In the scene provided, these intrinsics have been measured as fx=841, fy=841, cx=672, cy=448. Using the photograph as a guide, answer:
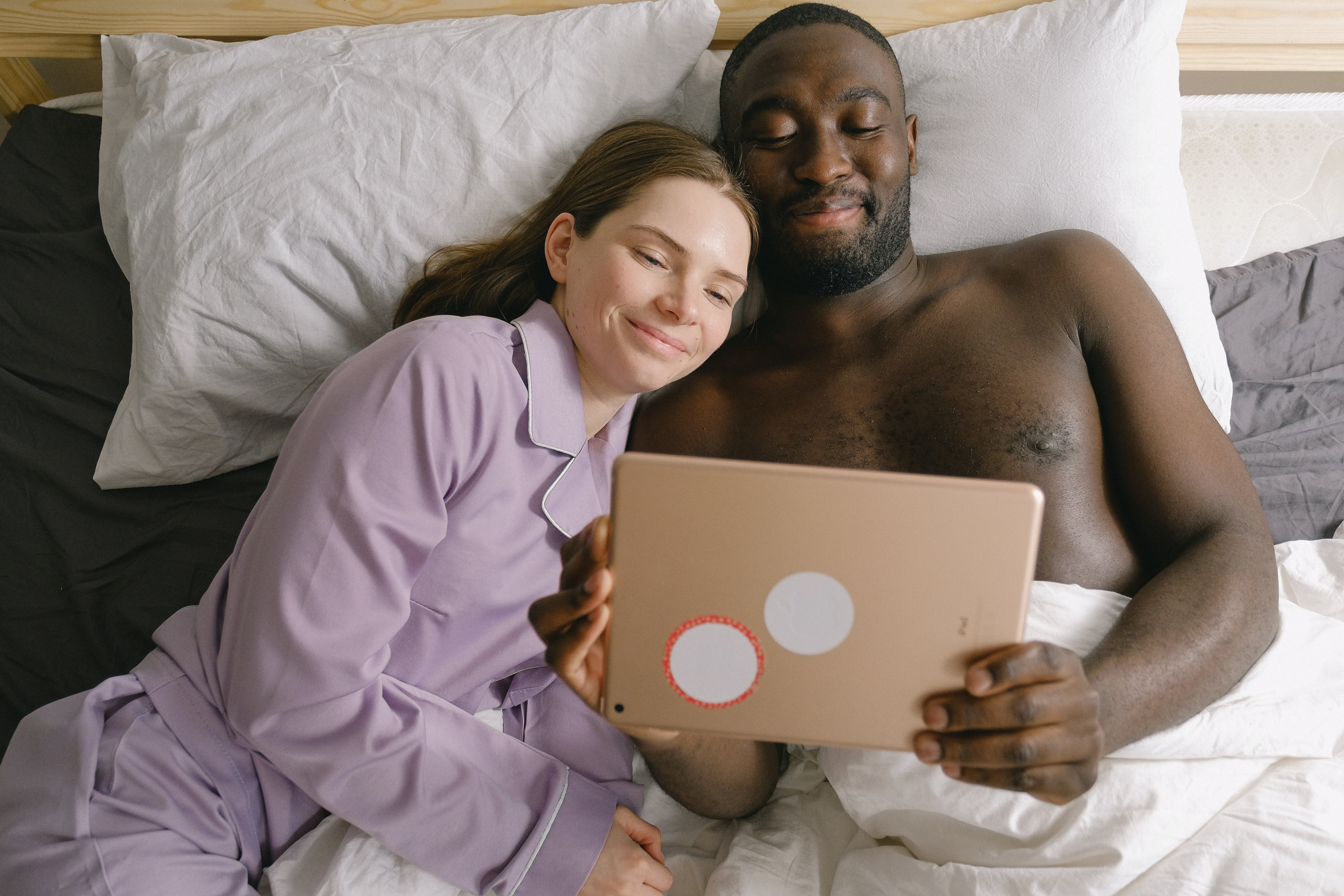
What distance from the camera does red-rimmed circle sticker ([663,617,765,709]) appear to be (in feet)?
2.36

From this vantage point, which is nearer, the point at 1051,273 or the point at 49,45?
the point at 1051,273

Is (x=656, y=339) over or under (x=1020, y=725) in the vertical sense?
over

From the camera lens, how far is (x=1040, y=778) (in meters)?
0.75

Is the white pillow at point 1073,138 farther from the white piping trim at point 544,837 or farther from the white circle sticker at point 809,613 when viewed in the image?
the white piping trim at point 544,837

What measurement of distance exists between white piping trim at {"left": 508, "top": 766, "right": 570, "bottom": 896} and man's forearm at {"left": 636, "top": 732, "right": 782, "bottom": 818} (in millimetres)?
109

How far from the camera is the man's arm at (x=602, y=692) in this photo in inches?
29.4

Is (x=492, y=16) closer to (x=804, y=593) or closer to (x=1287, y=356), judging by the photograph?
(x=804, y=593)

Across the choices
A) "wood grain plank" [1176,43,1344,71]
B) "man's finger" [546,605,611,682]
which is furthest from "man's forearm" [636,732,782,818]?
"wood grain plank" [1176,43,1344,71]

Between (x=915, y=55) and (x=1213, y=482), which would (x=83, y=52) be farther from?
(x=1213, y=482)

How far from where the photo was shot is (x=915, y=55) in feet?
4.70

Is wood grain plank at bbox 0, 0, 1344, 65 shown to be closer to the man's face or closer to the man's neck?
the man's face

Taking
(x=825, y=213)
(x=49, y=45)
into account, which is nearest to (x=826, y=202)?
(x=825, y=213)

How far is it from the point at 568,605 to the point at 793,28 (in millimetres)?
1032

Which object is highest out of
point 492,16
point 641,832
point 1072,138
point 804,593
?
point 492,16
